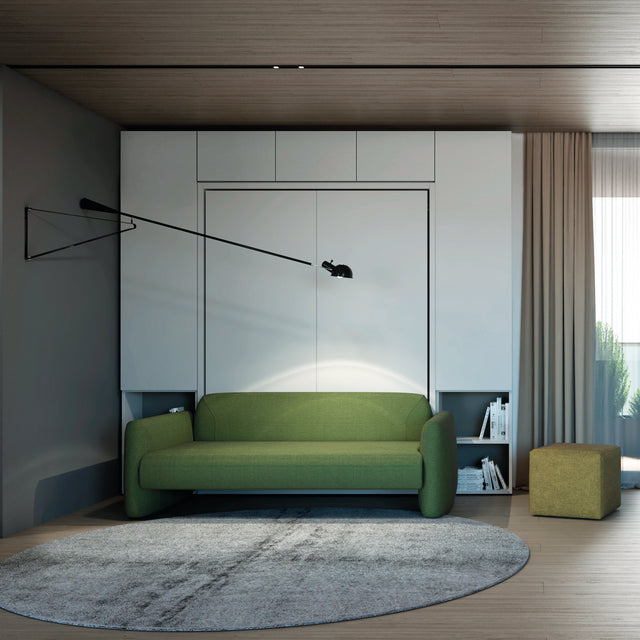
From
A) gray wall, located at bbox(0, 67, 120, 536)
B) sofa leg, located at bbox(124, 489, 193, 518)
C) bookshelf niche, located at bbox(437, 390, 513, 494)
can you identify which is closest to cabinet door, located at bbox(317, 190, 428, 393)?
bookshelf niche, located at bbox(437, 390, 513, 494)

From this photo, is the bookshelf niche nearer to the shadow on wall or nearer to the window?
the window

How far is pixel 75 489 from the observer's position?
5.11 m

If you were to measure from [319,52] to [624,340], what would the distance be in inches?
124

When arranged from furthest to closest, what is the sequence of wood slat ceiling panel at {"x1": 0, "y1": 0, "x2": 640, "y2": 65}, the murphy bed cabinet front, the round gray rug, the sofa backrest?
the murphy bed cabinet front
the sofa backrest
wood slat ceiling panel at {"x1": 0, "y1": 0, "x2": 640, "y2": 65}
the round gray rug

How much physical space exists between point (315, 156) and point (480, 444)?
7.56 ft

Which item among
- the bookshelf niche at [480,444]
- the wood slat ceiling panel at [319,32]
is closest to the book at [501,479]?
the bookshelf niche at [480,444]

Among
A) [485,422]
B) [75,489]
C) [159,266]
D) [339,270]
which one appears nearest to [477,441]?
[485,422]

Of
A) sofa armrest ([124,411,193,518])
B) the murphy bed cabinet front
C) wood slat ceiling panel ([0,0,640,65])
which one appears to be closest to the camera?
wood slat ceiling panel ([0,0,640,65])

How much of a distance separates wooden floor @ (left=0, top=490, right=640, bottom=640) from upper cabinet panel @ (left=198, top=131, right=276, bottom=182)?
7.91 ft

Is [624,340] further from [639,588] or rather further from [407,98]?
[639,588]

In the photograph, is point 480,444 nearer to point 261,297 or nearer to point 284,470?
point 284,470

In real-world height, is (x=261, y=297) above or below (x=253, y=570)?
above

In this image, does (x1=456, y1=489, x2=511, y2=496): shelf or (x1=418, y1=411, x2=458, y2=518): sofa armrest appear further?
Answer: (x1=456, y1=489, x2=511, y2=496): shelf

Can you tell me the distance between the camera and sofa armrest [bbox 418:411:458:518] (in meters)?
4.67
